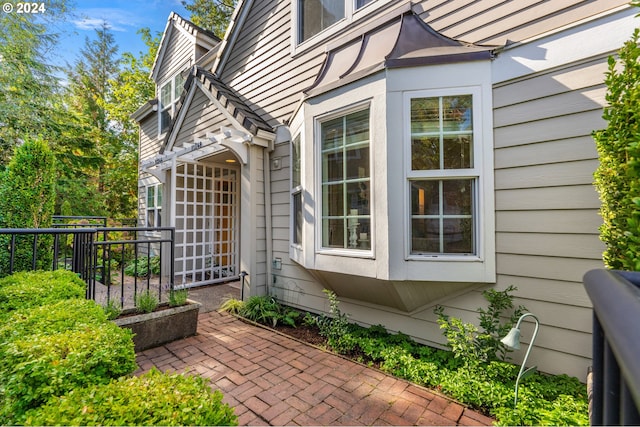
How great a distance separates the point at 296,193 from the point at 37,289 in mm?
3116

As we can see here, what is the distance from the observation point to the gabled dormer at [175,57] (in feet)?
25.9

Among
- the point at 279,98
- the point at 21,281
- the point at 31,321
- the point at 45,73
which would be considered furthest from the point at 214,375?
the point at 45,73

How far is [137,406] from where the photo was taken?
1142 mm

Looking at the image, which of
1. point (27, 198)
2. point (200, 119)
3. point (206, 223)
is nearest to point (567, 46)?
point (200, 119)

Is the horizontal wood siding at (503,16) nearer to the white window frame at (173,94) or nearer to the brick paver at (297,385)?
the brick paver at (297,385)

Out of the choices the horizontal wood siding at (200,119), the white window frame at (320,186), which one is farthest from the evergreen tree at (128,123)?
the white window frame at (320,186)

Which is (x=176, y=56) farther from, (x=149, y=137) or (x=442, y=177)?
(x=442, y=177)

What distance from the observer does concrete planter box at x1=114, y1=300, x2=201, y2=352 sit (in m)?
3.29

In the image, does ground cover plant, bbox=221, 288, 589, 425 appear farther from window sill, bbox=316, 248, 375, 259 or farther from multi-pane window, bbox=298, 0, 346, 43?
multi-pane window, bbox=298, 0, 346, 43

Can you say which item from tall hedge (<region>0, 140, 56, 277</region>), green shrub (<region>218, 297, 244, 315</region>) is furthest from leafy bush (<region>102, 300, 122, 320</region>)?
green shrub (<region>218, 297, 244, 315</region>)

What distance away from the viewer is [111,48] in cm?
1659

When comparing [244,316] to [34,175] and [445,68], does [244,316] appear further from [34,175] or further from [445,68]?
[445,68]

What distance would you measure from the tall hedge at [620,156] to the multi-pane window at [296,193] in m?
3.28

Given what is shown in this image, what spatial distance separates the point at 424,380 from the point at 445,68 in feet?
10.2
